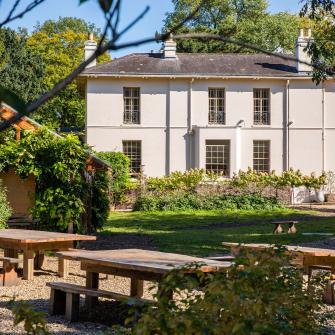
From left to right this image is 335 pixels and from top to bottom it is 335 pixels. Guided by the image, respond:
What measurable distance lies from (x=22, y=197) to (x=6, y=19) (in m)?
17.5

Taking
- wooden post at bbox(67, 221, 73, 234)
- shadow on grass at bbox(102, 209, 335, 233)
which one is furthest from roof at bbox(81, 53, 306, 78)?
wooden post at bbox(67, 221, 73, 234)

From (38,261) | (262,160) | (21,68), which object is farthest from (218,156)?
(38,261)

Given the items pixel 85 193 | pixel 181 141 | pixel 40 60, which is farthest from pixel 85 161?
pixel 40 60

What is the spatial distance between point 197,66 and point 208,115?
247 cm

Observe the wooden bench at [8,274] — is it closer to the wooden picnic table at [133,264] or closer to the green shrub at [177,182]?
the wooden picnic table at [133,264]

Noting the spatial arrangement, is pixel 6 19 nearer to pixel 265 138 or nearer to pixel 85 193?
pixel 85 193

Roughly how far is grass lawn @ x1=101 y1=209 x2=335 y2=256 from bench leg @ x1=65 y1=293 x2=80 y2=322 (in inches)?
272

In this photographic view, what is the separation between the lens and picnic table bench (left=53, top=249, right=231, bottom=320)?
324 inches

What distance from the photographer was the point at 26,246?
1234 cm

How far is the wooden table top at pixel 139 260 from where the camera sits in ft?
26.0

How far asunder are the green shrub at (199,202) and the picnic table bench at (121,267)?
72.6 ft

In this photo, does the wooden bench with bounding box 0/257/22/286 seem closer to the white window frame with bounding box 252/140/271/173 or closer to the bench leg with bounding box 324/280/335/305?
the bench leg with bounding box 324/280/335/305

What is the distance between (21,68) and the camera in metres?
45.4

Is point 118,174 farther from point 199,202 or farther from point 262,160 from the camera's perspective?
point 262,160
